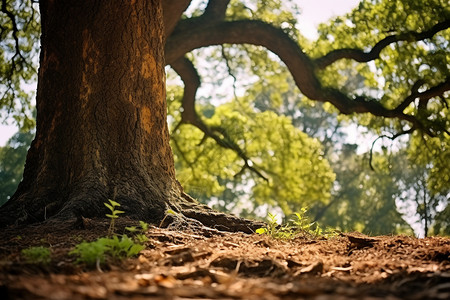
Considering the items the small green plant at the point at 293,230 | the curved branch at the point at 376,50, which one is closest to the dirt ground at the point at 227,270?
the small green plant at the point at 293,230

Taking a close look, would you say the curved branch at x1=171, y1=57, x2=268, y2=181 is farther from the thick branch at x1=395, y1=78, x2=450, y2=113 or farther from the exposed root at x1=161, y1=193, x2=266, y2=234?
the exposed root at x1=161, y1=193, x2=266, y2=234

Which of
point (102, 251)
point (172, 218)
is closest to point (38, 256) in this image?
point (102, 251)

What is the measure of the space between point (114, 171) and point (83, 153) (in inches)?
14.7

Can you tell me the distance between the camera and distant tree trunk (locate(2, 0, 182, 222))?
392 centimetres

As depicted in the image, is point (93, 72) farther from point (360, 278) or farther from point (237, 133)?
point (237, 133)

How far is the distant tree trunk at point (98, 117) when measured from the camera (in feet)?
12.9

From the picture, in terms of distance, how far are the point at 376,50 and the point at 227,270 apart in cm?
753

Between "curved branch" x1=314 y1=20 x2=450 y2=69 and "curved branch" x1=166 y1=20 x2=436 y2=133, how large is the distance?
0.41m

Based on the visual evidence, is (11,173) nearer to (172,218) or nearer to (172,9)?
(172,9)

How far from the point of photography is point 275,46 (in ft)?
28.0

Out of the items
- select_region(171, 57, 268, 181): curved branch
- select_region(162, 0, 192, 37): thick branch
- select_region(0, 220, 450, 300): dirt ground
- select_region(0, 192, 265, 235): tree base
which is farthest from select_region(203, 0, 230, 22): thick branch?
select_region(0, 220, 450, 300): dirt ground

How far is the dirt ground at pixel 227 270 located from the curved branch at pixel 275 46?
17.8 ft

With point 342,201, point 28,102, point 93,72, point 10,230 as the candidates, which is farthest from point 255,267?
point 342,201

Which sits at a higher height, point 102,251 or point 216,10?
A: point 216,10
